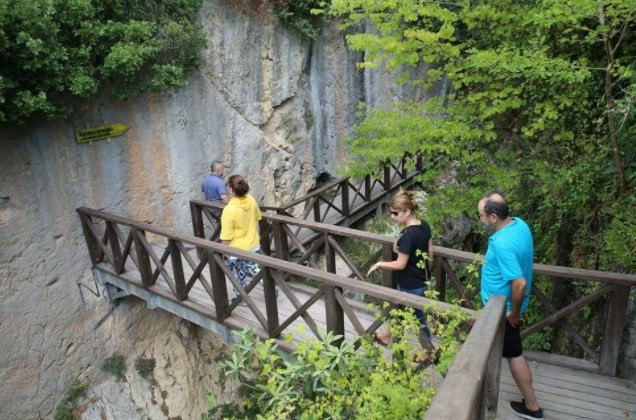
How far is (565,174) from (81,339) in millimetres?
7018

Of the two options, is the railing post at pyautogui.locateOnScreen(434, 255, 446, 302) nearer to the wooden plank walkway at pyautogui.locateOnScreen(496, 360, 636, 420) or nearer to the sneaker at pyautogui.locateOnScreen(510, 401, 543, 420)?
the wooden plank walkway at pyautogui.locateOnScreen(496, 360, 636, 420)

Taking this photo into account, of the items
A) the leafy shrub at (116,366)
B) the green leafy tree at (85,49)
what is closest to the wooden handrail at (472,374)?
the green leafy tree at (85,49)

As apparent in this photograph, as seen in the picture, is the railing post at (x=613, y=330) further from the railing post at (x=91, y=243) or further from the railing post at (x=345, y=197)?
the railing post at (x=345, y=197)

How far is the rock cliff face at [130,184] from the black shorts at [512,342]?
5741mm

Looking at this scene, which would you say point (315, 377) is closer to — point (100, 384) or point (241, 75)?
point (100, 384)

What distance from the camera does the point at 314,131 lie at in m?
10.7

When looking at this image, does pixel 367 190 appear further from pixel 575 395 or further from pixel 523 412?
pixel 523 412

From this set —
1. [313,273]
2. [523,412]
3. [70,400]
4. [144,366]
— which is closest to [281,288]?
[313,273]

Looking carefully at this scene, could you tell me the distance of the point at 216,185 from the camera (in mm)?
6668

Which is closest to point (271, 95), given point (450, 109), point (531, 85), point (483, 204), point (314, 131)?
point (314, 131)

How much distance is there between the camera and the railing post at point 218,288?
4.71 metres

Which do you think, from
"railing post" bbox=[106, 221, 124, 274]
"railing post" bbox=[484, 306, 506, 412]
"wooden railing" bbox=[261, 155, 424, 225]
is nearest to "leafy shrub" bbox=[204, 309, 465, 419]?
"railing post" bbox=[484, 306, 506, 412]

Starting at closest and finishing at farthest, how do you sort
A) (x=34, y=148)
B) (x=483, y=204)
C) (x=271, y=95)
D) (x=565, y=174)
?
(x=483, y=204) < (x=565, y=174) < (x=34, y=148) < (x=271, y=95)

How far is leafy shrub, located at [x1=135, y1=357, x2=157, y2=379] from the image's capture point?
274 inches
